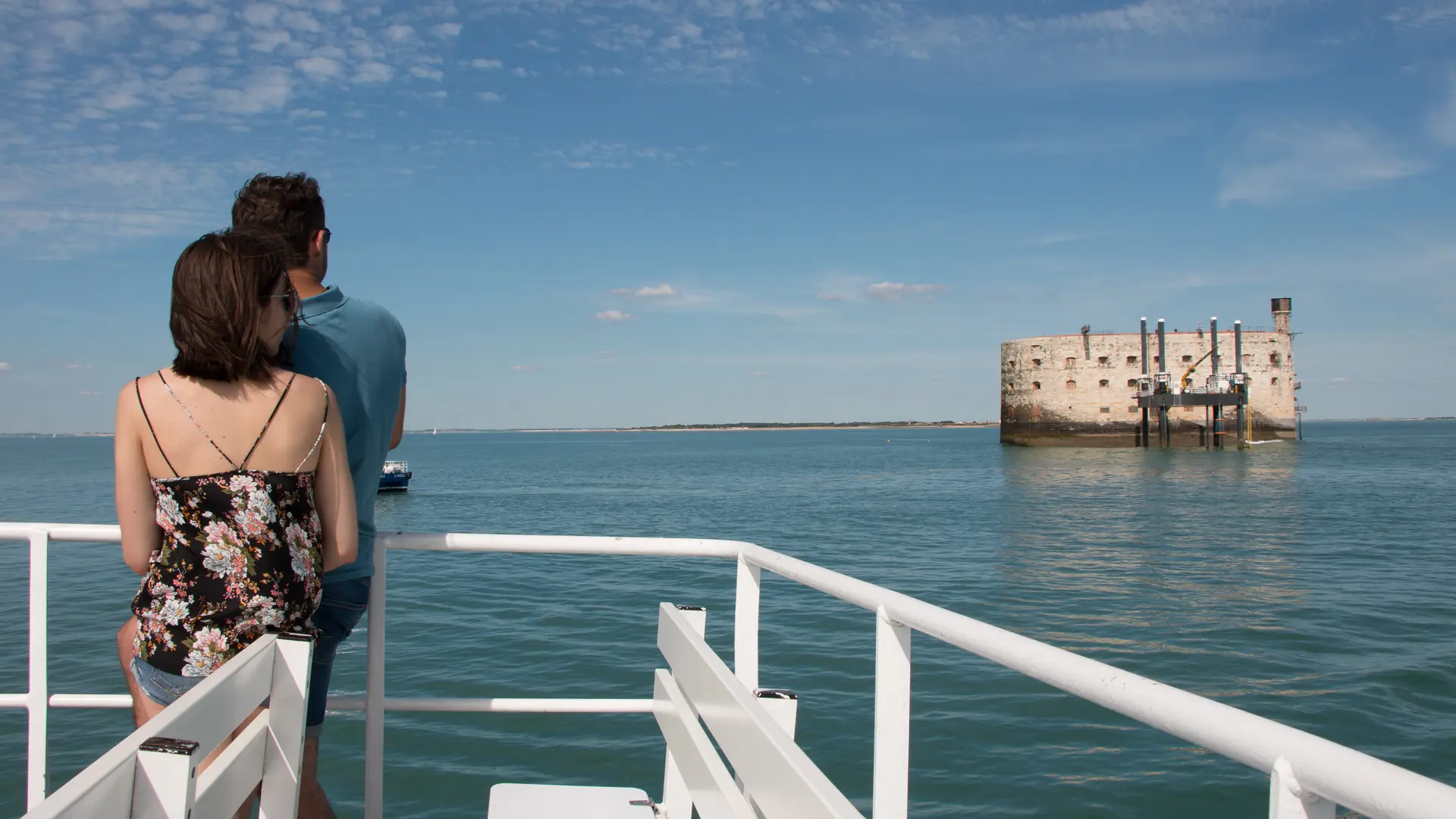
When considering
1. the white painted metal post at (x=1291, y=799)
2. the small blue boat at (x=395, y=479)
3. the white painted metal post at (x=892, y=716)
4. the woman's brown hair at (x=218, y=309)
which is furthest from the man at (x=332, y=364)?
the small blue boat at (x=395, y=479)

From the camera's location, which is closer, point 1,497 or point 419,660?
point 419,660

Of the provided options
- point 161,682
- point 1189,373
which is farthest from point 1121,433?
point 161,682

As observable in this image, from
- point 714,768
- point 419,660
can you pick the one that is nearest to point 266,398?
point 714,768

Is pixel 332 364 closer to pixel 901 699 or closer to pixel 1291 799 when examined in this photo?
pixel 901 699

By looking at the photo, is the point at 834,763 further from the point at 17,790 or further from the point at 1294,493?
the point at 1294,493

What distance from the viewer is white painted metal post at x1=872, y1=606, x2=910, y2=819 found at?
1.70 metres

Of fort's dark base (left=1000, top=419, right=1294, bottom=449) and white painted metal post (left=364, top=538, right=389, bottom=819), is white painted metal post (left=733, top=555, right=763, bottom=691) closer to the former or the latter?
white painted metal post (left=364, top=538, right=389, bottom=819)

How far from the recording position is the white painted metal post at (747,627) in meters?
2.47

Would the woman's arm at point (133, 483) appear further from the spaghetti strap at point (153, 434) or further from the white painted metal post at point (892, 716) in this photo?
the white painted metal post at point (892, 716)

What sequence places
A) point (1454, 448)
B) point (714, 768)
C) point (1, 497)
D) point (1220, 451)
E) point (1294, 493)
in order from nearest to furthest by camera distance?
point (714, 768)
point (1294, 493)
point (1, 497)
point (1220, 451)
point (1454, 448)

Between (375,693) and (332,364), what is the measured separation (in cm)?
100

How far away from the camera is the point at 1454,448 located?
73875 mm

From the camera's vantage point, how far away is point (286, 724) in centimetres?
187

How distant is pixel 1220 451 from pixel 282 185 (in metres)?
61.4
